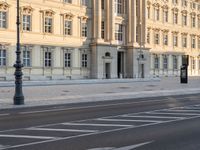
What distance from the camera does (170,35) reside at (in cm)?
8194

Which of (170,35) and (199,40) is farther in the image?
(199,40)

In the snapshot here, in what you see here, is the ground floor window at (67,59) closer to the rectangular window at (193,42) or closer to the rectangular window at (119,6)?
the rectangular window at (119,6)

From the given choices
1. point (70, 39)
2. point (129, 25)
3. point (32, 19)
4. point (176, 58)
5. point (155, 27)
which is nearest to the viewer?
point (32, 19)

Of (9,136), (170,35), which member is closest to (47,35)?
(170,35)

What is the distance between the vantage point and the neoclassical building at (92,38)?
53406 mm

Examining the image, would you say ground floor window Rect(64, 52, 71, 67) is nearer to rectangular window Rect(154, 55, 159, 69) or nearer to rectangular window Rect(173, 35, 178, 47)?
rectangular window Rect(154, 55, 159, 69)

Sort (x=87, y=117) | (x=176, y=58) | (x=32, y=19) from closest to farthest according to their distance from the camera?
(x=87, y=117) → (x=32, y=19) → (x=176, y=58)

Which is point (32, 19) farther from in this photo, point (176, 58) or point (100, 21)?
point (176, 58)

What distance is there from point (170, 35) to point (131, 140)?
72662 millimetres

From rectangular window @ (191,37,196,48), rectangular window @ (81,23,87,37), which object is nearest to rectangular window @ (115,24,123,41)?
rectangular window @ (81,23,87,37)

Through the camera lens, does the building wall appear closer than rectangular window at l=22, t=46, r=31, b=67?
No

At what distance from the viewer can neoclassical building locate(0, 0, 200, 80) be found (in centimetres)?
5341

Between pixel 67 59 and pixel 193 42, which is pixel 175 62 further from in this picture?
pixel 67 59

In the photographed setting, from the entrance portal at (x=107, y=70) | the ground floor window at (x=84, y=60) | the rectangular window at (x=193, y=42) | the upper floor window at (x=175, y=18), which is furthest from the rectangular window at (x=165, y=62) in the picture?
the ground floor window at (x=84, y=60)
